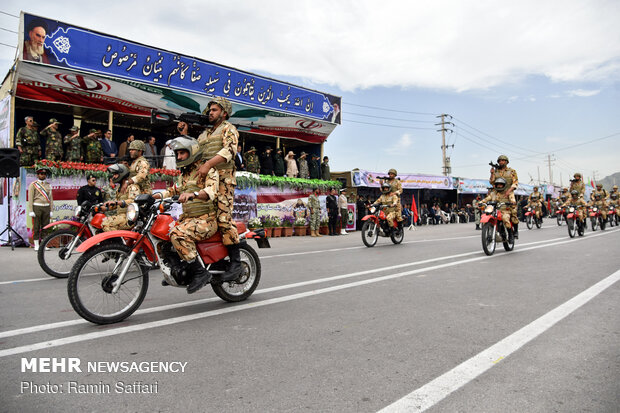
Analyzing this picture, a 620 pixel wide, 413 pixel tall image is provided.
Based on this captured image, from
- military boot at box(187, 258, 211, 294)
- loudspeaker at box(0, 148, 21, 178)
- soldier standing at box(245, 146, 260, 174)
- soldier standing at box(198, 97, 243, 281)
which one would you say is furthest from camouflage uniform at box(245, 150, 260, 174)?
military boot at box(187, 258, 211, 294)

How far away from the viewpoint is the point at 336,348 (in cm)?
320

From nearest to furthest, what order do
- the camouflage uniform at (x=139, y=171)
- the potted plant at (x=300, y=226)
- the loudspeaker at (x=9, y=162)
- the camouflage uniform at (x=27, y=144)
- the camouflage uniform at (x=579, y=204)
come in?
the camouflage uniform at (x=139, y=171), the loudspeaker at (x=9, y=162), the camouflage uniform at (x=27, y=144), the camouflage uniform at (x=579, y=204), the potted plant at (x=300, y=226)

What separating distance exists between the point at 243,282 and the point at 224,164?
1.37 metres

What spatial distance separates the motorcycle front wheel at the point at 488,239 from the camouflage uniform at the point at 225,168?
6.21 meters

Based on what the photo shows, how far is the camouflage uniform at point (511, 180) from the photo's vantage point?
393 inches

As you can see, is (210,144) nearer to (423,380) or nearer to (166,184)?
(423,380)

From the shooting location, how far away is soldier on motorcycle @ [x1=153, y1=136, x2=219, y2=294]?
406 centimetres

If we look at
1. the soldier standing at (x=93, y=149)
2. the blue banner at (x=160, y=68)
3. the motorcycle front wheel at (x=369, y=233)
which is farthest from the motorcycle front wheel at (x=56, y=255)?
the blue banner at (x=160, y=68)

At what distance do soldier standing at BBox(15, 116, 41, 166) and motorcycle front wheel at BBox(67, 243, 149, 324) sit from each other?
990cm

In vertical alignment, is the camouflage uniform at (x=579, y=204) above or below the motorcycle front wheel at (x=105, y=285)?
above

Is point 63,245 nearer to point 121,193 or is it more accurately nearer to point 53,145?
point 121,193

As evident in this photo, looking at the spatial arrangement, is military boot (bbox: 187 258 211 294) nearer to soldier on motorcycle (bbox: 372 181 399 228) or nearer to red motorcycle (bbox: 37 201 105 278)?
red motorcycle (bbox: 37 201 105 278)

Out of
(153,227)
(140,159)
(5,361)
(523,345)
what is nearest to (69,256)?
(140,159)

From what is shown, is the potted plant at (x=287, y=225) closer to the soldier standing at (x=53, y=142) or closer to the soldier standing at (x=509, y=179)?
the soldier standing at (x=53, y=142)
